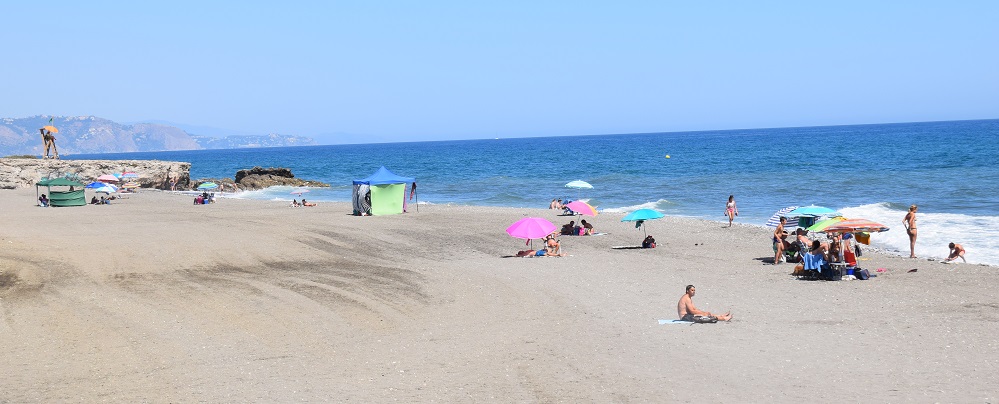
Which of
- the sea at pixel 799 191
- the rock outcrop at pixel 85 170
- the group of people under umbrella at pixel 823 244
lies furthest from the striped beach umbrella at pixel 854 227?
the rock outcrop at pixel 85 170

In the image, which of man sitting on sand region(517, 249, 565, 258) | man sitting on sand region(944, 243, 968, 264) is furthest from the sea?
man sitting on sand region(517, 249, 565, 258)

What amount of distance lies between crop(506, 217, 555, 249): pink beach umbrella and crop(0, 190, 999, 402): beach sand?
1.99 feet

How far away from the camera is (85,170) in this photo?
49.4 m

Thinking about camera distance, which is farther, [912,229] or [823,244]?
[912,229]

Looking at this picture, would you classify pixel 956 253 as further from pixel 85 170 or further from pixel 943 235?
pixel 85 170

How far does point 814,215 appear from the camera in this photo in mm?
19375

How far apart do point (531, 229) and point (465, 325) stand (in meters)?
6.54

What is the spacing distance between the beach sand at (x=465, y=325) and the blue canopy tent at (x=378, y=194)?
8.57 meters

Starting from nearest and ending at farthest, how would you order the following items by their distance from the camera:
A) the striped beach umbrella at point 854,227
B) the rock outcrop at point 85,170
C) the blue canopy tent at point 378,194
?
the striped beach umbrella at point 854,227
the blue canopy tent at point 378,194
the rock outcrop at point 85,170

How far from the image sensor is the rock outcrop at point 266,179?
177ft

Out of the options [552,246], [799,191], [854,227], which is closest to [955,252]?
[854,227]

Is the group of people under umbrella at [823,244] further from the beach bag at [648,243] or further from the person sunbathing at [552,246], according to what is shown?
the person sunbathing at [552,246]

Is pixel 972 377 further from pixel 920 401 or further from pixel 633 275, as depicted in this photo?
pixel 633 275

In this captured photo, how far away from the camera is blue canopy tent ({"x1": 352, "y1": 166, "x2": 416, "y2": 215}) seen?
2947cm
